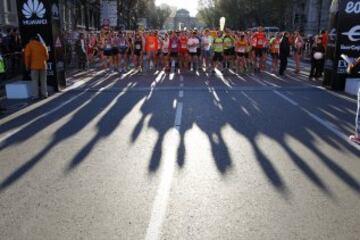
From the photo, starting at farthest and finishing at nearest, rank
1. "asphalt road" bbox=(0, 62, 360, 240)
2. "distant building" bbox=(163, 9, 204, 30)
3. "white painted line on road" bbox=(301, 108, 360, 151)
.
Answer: "distant building" bbox=(163, 9, 204, 30) → "white painted line on road" bbox=(301, 108, 360, 151) → "asphalt road" bbox=(0, 62, 360, 240)

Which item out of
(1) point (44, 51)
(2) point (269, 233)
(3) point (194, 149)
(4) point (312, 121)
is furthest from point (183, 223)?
(1) point (44, 51)

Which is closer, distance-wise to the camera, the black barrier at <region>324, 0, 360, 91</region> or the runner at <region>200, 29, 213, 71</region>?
the black barrier at <region>324, 0, 360, 91</region>

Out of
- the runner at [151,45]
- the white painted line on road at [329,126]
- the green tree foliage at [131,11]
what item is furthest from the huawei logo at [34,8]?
the green tree foliage at [131,11]

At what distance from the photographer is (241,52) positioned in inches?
765

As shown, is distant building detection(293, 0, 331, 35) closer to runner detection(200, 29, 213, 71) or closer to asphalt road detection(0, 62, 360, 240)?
runner detection(200, 29, 213, 71)

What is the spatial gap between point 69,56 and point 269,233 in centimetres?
2251

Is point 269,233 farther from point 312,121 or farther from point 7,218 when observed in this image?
point 312,121

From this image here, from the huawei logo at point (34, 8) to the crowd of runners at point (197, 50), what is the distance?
6754 mm

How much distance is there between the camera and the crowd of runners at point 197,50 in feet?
63.9

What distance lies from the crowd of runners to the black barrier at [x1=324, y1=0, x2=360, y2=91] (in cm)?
404

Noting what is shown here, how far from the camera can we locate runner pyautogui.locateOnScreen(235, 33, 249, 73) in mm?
19359

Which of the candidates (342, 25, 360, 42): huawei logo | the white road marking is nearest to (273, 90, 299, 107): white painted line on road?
(342, 25, 360, 42): huawei logo

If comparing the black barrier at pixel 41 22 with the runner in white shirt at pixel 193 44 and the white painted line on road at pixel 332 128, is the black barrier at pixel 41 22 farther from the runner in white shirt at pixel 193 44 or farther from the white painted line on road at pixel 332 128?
the white painted line on road at pixel 332 128

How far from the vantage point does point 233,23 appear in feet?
254
